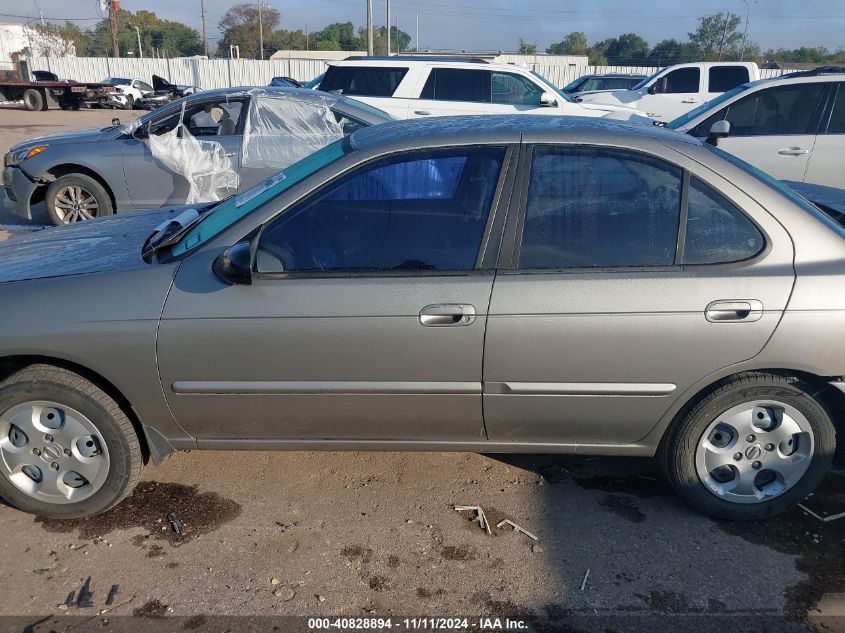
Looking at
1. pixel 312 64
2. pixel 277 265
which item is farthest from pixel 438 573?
pixel 312 64

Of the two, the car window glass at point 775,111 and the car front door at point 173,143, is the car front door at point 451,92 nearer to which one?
the car window glass at point 775,111

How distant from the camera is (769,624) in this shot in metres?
2.57

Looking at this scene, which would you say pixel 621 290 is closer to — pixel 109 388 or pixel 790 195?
pixel 790 195

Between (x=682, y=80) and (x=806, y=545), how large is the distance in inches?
538

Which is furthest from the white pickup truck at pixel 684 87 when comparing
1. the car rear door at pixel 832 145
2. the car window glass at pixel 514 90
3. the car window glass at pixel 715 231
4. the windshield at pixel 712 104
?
the car window glass at pixel 715 231

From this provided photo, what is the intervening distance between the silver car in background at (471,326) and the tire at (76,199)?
478 cm

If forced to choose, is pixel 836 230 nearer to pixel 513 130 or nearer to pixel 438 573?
pixel 513 130

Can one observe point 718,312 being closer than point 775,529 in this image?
Yes

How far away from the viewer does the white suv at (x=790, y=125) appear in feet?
25.4

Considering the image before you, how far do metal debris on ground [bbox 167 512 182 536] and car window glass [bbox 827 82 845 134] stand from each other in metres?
7.91

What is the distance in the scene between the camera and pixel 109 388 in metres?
3.03

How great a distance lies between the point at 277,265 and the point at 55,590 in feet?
5.06

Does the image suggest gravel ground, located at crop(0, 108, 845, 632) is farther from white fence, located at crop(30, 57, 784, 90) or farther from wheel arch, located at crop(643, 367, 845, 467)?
white fence, located at crop(30, 57, 784, 90)

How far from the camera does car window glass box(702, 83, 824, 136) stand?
7859mm
